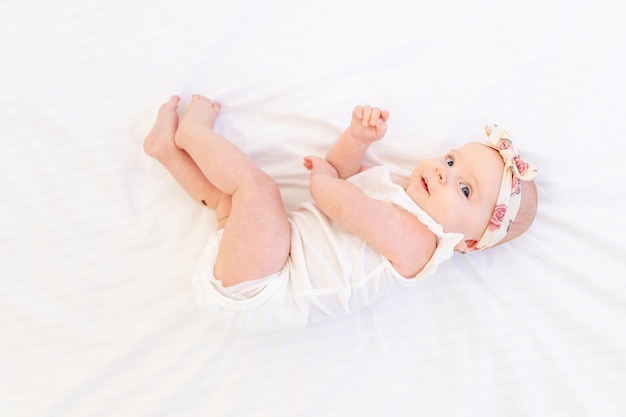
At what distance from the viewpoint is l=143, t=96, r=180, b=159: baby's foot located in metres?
1.36

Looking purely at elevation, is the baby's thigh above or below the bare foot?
below

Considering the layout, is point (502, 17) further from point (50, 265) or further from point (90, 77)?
point (50, 265)

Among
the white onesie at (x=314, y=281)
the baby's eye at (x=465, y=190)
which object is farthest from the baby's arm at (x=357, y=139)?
the baby's eye at (x=465, y=190)

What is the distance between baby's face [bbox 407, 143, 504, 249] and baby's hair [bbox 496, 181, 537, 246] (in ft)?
0.26

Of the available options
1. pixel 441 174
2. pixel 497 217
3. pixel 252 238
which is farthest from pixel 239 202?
pixel 497 217

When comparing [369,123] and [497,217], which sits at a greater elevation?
[369,123]

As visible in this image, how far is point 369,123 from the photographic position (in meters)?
1.26

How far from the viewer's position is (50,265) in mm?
1354

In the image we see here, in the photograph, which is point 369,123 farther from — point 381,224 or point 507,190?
point 507,190

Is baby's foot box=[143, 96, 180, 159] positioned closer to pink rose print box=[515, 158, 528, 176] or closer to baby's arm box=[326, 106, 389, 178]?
baby's arm box=[326, 106, 389, 178]

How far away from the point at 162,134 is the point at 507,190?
89 centimetres

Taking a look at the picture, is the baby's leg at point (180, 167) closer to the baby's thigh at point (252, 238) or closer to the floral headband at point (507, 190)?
the baby's thigh at point (252, 238)

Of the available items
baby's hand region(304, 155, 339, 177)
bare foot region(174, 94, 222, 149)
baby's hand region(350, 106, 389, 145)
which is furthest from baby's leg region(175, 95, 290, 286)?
baby's hand region(350, 106, 389, 145)

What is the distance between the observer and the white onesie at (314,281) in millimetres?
1198
